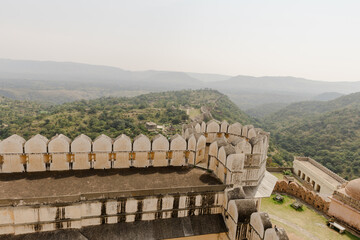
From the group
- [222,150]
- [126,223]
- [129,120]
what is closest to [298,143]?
[129,120]

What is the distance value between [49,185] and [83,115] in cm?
7298

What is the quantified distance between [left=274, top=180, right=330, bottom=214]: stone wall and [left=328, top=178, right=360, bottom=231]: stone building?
878mm

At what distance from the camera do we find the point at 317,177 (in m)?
29.1

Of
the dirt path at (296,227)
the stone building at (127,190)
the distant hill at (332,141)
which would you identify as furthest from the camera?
the distant hill at (332,141)

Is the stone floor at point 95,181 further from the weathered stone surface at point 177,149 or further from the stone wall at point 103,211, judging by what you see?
the weathered stone surface at point 177,149

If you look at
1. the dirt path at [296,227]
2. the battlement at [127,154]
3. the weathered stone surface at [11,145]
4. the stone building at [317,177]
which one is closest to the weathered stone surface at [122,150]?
the battlement at [127,154]

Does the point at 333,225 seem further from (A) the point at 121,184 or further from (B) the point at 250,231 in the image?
(A) the point at 121,184

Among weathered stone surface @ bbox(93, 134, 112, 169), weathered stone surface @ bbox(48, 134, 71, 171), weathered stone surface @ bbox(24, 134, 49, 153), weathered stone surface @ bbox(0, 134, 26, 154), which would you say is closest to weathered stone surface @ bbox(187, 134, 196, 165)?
weathered stone surface @ bbox(93, 134, 112, 169)

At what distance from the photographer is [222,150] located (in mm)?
12367

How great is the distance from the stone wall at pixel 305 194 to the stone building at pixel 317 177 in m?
6.95

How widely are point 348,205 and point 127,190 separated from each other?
17.0 meters

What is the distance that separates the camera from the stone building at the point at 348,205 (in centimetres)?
1675

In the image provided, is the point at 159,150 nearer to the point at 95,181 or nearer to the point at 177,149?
the point at 177,149

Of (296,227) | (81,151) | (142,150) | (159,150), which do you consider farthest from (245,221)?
(296,227)
